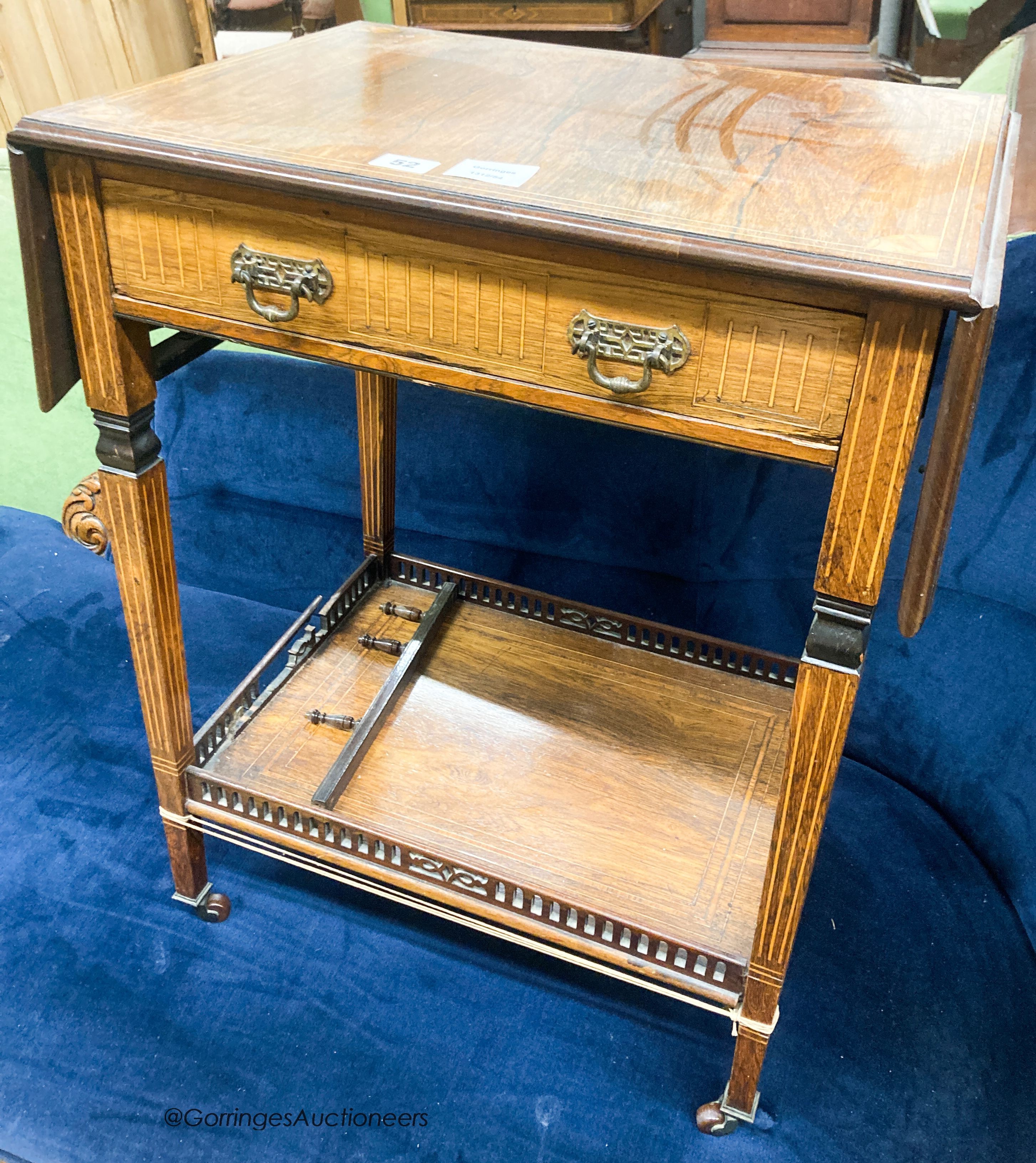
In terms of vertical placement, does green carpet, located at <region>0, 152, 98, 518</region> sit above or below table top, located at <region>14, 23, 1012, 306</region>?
below

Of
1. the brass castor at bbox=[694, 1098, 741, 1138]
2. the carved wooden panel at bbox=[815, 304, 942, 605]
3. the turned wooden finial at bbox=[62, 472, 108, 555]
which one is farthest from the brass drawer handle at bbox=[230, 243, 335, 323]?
the brass castor at bbox=[694, 1098, 741, 1138]

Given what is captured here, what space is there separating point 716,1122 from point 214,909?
27.2 inches

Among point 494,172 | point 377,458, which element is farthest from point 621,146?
point 377,458

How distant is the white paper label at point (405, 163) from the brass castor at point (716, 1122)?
3.43ft

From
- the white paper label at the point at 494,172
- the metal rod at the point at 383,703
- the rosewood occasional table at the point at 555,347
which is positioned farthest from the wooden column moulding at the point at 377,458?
the white paper label at the point at 494,172

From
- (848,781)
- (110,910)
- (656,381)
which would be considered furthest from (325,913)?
(656,381)

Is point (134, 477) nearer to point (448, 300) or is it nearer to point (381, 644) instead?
point (448, 300)

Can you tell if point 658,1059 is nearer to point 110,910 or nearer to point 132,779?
point 110,910

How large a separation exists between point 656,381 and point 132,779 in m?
1.11

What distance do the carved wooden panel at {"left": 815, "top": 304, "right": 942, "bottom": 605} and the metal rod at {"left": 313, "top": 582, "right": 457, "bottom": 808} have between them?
691 millimetres

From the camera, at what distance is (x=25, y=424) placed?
1.89 metres

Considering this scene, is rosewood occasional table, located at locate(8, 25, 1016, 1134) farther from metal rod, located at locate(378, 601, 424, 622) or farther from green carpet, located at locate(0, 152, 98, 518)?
green carpet, located at locate(0, 152, 98, 518)

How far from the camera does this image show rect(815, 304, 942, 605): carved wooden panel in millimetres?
751

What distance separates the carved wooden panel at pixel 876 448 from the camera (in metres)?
0.75
